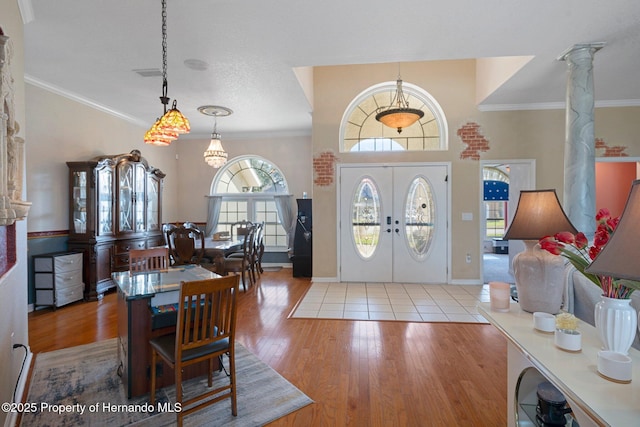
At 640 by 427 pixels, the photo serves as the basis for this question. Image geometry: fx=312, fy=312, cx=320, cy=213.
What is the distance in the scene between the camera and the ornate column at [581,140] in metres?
3.20

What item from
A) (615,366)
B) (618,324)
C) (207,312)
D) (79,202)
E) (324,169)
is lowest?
(207,312)

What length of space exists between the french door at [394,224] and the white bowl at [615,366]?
13.6 ft

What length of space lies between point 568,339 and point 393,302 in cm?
307

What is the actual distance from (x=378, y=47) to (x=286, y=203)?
4216 mm

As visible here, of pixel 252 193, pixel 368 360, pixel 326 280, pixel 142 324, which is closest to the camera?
pixel 142 324

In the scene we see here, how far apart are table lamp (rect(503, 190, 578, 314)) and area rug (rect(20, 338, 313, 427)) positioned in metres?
1.56

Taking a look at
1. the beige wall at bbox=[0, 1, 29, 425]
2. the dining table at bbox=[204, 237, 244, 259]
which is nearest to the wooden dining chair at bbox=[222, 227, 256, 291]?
the dining table at bbox=[204, 237, 244, 259]

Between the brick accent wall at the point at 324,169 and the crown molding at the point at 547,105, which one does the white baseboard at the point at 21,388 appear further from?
the crown molding at the point at 547,105

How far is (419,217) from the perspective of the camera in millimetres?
5250

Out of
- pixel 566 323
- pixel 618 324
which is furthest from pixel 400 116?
pixel 618 324

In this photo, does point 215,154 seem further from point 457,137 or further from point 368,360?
point 368,360

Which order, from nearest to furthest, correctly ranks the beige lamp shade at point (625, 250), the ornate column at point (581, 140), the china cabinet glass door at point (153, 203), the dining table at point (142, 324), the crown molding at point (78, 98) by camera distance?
the beige lamp shade at point (625, 250) < the dining table at point (142, 324) < the ornate column at point (581, 140) < the crown molding at point (78, 98) < the china cabinet glass door at point (153, 203)

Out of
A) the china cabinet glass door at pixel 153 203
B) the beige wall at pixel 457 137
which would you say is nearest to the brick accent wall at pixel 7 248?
the china cabinet glass door at pixel 153 203

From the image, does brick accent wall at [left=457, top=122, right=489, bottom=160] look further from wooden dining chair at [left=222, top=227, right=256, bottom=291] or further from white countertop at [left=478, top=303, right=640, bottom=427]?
white countertop at [left=478, top=303, right=640, bottom=427]
